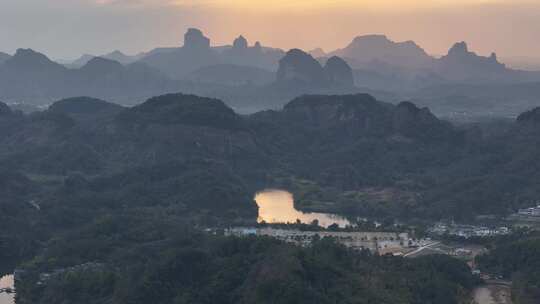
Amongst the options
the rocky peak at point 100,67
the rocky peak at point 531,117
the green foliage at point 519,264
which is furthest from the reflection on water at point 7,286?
the rocky peak at point 100,67

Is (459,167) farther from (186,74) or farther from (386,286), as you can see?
(186,74)

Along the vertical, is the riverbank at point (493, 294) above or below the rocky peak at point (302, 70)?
below

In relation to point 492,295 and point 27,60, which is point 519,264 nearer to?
point 492,295

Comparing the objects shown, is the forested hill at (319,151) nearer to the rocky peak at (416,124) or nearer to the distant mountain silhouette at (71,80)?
the rocky peak at (416,124)

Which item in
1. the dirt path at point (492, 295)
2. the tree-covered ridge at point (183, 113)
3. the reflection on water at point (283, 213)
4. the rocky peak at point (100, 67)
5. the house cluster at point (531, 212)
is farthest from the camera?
the rocky peak at point (100, 67)

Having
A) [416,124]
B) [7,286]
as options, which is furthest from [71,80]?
[7,286]

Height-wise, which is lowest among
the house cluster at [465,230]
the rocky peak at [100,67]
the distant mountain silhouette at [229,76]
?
the house cluster at [465,230]

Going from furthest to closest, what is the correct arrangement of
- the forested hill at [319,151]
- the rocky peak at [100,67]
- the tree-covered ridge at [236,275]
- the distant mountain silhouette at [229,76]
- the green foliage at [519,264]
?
the distant mountain silhouette at [229,76], the rocky peak at [100,67], the forested hill at [319,151], the green foliage at [519,264], the tree-covered ridge at [236,275]
